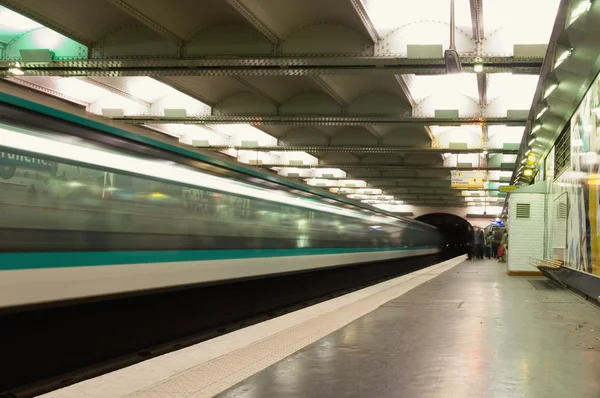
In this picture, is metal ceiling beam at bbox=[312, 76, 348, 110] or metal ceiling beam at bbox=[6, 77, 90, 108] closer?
metal ceiling beam at bbox=[312, 76, 348, 110]

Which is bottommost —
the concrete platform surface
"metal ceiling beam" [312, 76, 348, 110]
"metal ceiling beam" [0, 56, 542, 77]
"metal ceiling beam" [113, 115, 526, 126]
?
the concrete platform surface

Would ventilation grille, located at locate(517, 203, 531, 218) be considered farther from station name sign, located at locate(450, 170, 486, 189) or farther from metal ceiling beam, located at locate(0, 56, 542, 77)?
metal ceiling beam, located at locate(0, 56, 542, 77)

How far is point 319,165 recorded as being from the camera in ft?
84.4

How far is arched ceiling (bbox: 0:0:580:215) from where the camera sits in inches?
394

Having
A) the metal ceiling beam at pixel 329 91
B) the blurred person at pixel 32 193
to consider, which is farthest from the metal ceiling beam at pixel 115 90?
the blurred person at pixel 32 193

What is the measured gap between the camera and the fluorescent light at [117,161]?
14.6 ft

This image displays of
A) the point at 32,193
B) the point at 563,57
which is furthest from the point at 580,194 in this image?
the point at 32,193

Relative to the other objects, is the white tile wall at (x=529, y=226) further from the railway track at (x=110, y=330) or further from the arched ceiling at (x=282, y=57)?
the railway track at (x=110, y=330)

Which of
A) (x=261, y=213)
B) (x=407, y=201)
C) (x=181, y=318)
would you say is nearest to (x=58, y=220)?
(x=181, y=318)

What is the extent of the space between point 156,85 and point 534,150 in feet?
37.7

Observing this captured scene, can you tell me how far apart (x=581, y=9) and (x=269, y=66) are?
246 inches

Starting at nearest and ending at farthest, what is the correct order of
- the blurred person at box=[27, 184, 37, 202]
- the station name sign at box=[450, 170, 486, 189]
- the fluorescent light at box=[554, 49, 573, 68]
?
the blurred person at box=[27, 184, 37, 202]
the fluorescent light at box=[554, 49, 573, 68]
the station name sign at box=[450, 170, 486, 189]

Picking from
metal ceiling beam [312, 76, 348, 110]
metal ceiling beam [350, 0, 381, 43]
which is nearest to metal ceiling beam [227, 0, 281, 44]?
metal ceiling beam [350, 0, 381, 43]

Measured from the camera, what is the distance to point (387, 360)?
499 cm
